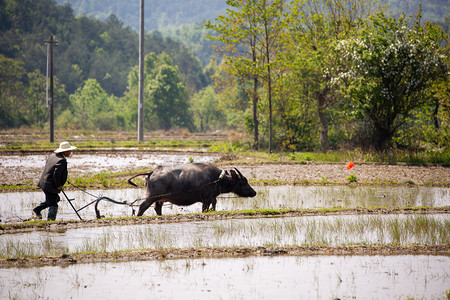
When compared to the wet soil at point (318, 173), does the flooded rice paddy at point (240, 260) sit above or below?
below

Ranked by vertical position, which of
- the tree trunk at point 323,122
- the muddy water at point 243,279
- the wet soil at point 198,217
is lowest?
the muddy water at point 243,279

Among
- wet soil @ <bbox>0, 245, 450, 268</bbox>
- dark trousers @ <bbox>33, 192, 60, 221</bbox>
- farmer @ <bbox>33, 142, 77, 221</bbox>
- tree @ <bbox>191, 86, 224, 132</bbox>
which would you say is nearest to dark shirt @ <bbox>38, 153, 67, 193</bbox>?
farmer @ <bbox>33, 142, 77, 221</bbox>

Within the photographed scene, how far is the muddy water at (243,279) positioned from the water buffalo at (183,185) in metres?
3.40

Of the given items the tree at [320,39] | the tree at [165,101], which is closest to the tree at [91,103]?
the tree at [165,101]

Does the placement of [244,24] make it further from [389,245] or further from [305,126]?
[389,245]

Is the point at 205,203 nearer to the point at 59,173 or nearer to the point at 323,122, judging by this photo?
the point at 59,173

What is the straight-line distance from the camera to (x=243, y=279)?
749 centimetres

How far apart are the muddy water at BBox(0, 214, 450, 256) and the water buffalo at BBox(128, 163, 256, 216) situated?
83 cm

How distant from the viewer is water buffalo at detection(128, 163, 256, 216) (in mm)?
11594

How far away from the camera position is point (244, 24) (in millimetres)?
29656

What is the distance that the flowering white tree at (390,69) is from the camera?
75.5 feet

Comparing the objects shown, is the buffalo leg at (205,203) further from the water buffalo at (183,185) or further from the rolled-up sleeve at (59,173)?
the rolled-up sleeve at (59,173)

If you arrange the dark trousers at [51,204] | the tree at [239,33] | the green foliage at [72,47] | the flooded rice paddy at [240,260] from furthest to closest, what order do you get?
the green foliage at [72,47] < the tree at [239,33] < the dark trousers at [51,204] < the flooded rice paddy at [240,260]

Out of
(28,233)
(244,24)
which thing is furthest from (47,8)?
(28,233)
